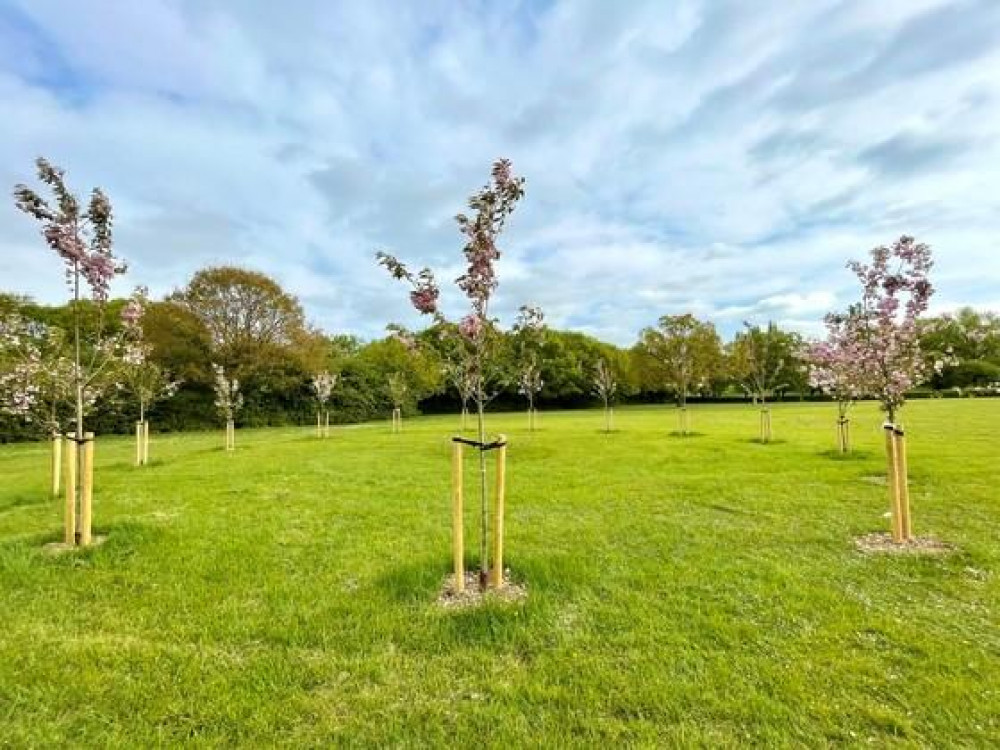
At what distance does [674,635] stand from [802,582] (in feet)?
5.36

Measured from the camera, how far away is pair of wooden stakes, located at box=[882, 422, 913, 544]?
5.45 metres

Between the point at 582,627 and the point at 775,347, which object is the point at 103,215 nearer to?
the point at 582,627

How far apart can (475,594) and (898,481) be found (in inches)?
170

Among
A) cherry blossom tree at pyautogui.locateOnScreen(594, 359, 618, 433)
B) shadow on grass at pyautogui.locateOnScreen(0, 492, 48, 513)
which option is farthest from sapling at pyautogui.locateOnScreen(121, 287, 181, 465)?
cherry blossom tree at pyautogui.locateOnScreen(594, 359, 618, 433)

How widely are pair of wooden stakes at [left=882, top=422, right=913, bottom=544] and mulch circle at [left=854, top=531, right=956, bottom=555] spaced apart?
84mm

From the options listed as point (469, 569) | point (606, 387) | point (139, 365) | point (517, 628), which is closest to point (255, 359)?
point (139, 365)

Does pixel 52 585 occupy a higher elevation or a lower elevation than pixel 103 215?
lower

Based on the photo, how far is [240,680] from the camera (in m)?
3.23

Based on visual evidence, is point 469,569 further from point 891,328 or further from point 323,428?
point 323,428

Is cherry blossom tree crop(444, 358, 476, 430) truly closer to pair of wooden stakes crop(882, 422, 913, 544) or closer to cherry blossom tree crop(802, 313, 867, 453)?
pair of wooden stakes crop(882, 422, 913, 544)

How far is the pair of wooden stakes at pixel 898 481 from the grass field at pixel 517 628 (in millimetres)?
491

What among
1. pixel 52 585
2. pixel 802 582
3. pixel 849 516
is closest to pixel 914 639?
pixel 802 582

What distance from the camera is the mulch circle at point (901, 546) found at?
17.5 ft

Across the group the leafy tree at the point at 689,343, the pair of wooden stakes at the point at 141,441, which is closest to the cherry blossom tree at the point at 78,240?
the pair of wooden stakes at the point at 141,441
